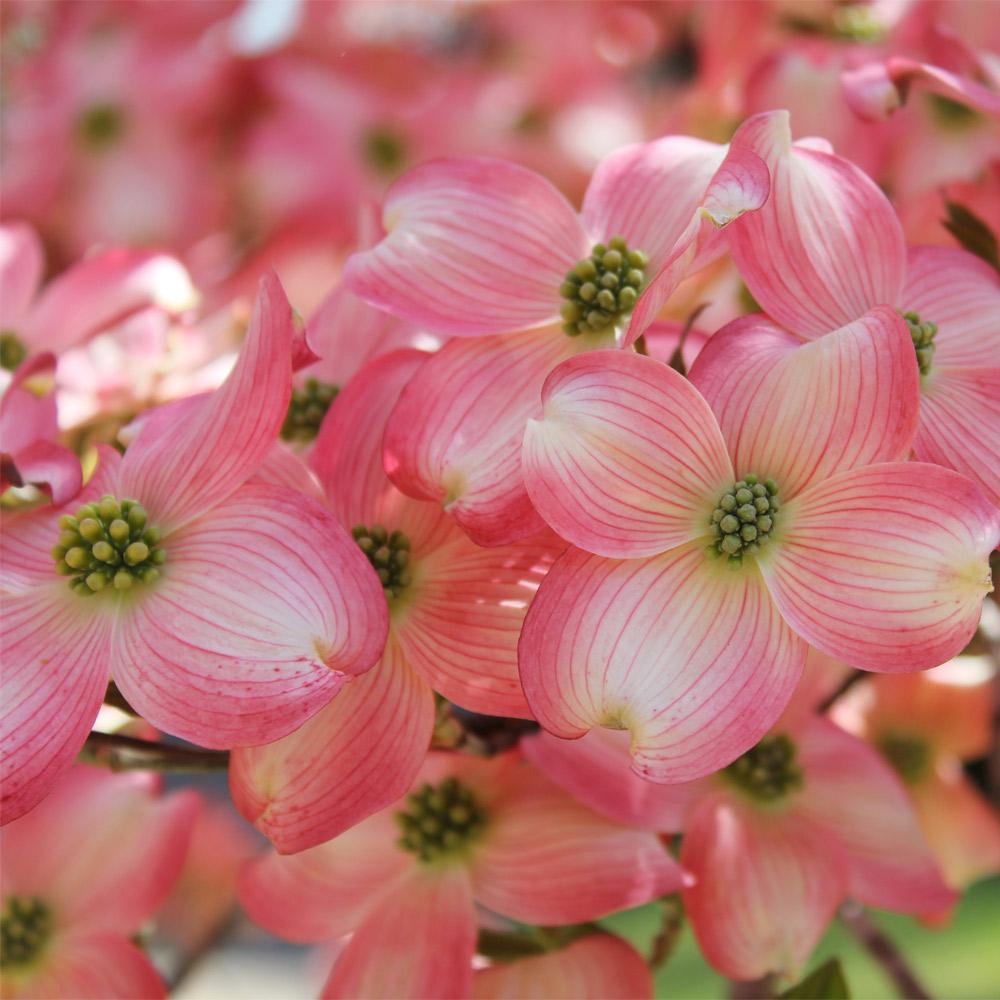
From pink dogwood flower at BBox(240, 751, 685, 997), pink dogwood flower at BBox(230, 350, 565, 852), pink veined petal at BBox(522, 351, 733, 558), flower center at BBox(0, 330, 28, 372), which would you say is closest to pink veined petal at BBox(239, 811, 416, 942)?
pink dogwood flower at BBox(240, 751, 685, 997)

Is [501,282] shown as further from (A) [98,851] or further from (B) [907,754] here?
(B) [907,754]

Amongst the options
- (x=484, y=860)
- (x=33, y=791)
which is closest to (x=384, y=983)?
(x=484, y=860)

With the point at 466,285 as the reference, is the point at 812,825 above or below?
below

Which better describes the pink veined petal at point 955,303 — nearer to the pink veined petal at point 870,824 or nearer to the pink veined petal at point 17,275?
the pink veined petal at point 870,824

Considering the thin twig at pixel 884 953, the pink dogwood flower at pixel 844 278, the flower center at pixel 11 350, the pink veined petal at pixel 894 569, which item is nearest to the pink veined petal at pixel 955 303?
the pink dogwood flower at pixel 844 278

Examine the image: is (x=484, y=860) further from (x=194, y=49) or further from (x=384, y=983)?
(x=194, y=49)

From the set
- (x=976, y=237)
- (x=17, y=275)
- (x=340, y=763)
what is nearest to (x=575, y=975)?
(x=340, y=763)

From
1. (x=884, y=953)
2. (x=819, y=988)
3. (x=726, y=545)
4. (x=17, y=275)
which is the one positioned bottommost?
(x=884, y=953)

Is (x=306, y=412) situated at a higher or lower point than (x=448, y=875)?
higher

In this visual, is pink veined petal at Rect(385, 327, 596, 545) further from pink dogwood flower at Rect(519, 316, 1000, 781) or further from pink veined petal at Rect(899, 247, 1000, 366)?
pink veined petal at Rect(899, 247, 1000, 366)
